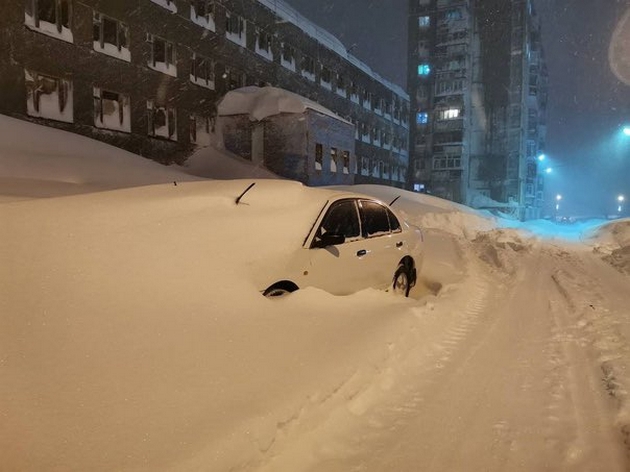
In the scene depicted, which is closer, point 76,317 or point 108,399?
point 108,399

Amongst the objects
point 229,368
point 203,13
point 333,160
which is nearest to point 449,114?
point 333,160

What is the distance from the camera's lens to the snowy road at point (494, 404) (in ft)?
9.42

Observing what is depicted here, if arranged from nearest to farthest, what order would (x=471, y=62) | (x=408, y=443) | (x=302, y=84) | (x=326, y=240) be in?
(x=408, y=443), (x=326, y=240), (x=302, y=84), (x=471, y=62)

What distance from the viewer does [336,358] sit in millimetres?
3842

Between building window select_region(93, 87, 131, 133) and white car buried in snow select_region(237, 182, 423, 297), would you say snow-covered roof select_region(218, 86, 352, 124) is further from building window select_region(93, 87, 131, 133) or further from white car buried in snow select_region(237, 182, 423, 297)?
white car buried in snow select_region(237, 182, 423, 297)

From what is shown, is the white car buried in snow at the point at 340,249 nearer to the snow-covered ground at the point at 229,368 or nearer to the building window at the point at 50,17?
the snow-covered ground at the point at 229,368

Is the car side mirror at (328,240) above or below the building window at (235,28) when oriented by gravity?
below

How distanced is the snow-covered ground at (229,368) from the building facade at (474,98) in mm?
51945

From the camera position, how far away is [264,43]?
2988 centimetres

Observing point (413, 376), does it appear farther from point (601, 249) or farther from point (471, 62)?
point (471, 62)

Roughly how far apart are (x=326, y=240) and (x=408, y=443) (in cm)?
251

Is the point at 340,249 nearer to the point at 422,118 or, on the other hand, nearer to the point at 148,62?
the point at 148,62

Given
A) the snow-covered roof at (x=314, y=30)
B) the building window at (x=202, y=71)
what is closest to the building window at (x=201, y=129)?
the building window at (x=202, y=71)

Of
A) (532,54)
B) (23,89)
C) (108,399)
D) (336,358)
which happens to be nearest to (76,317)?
(108,399)
